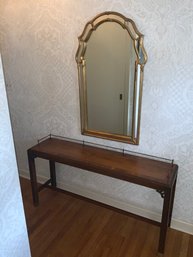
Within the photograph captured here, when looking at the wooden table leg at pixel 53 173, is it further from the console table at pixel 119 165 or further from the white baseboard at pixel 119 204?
the console table at pixel 119 165

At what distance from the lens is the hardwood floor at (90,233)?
1.79 meters

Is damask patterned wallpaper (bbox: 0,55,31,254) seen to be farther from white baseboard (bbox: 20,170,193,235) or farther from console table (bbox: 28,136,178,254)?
white baseboard (bbox: 20,170,193,235)

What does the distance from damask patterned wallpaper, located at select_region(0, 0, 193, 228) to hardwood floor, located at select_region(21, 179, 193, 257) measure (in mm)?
183

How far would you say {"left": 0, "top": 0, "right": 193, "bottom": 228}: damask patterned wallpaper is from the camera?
5.20ft

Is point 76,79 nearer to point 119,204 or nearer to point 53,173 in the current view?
point 53,173

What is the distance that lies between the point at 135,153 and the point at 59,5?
58.6 inches

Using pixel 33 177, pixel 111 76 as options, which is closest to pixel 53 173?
pixel 33 177

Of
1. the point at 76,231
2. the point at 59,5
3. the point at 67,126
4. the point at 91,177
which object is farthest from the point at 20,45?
the point at 76,231

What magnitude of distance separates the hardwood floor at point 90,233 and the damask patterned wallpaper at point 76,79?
18 centimetres

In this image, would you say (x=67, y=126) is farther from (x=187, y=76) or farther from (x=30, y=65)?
(x=187, y=76)

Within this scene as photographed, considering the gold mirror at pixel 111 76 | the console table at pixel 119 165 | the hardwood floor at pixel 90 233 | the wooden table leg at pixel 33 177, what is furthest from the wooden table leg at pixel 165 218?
the wooden table leg at pixel 33 177

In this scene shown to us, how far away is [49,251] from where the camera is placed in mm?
1800

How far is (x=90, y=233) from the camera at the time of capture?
1971mm

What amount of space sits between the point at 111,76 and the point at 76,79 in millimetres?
356
